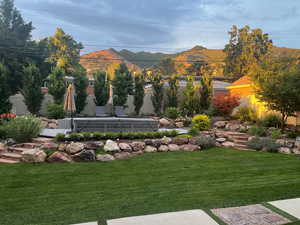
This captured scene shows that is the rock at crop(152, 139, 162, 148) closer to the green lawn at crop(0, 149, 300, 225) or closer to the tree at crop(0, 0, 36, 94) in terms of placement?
the green lawn at crop(0, 149, 300, 225)

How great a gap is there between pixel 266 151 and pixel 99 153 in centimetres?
590

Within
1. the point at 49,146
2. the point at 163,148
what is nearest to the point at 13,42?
the point at 49,146

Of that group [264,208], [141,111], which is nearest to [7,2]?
[141,111]

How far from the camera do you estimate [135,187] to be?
4367mm

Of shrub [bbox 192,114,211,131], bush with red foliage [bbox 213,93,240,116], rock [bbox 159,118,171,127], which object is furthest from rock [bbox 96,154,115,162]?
bush with red foliage [bbox 213,93,240,116]

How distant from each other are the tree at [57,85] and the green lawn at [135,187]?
34.0 feet

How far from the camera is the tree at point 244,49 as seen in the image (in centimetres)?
3403

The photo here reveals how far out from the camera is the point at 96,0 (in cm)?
1808

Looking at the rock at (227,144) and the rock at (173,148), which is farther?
the rock at (227,144)

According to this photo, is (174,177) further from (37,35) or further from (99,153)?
(37,35)

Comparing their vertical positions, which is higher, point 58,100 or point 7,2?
point 7,2

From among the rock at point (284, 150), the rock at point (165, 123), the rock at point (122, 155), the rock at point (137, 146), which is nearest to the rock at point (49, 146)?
the rock at point (122, 155)

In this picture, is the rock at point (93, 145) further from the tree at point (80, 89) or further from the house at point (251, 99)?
the tree at point (80, 89)

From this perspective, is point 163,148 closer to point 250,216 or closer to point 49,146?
point 49,146
